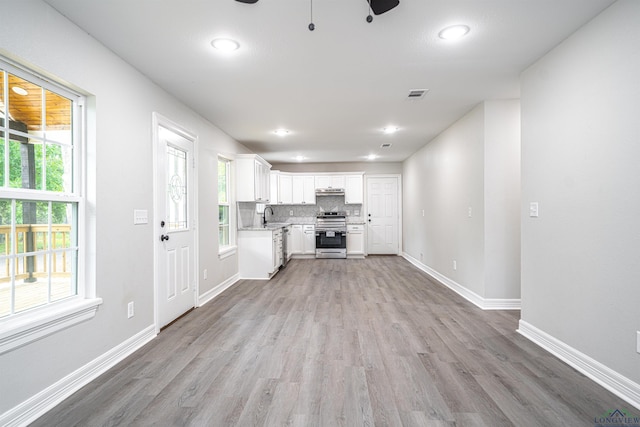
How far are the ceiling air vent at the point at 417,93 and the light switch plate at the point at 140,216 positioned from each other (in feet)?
9.56

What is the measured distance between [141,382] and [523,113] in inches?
153

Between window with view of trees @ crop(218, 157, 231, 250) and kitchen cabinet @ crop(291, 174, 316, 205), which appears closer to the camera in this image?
window with view of trees @ crop(218, 157, 231, 250)

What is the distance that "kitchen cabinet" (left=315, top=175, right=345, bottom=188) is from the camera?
319 inches

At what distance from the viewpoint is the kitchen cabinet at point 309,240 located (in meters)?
7.93

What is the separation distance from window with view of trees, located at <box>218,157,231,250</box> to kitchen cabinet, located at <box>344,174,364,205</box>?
11.2 ft

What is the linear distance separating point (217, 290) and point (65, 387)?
253cm

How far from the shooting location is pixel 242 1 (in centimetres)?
183

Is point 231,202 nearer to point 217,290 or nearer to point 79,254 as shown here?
point 217,290

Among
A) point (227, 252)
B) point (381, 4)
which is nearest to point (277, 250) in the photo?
point (227, 252)

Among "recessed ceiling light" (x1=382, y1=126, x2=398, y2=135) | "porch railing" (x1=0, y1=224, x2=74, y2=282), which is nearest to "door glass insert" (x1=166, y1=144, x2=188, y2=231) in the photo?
Result: "porch railing" (x1=0, y1=224, x2=74, y2=282)

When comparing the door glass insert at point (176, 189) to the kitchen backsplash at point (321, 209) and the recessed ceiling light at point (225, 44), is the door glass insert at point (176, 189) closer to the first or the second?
the recessed ceiling light at point (225, 44)

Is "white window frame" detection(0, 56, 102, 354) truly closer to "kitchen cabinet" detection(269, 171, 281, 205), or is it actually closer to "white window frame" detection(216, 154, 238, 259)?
"white window frame" detection(216, 154, 238, 259)

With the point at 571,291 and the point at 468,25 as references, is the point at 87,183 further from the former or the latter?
the point at 571,291

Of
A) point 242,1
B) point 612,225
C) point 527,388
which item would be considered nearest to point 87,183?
point 242,1
